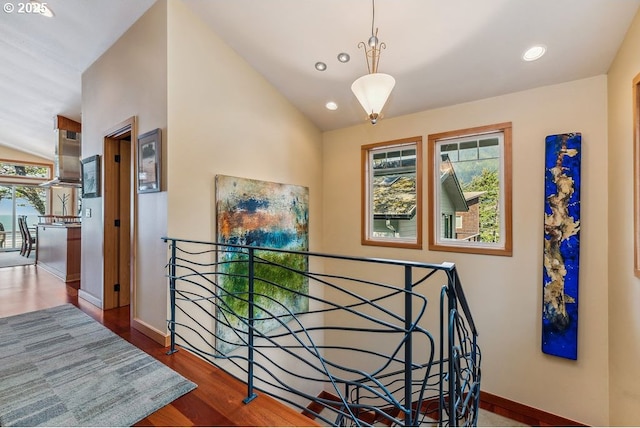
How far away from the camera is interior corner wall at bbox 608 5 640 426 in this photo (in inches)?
84.1

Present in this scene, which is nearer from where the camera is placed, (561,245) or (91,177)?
(561,245)

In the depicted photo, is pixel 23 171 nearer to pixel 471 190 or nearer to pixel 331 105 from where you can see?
pixel 331 105

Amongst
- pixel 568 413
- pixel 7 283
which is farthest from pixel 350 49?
pixel 7 283

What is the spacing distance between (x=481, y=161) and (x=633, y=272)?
1.67 m

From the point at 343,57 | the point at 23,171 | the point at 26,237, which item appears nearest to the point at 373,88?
the point at 343,57

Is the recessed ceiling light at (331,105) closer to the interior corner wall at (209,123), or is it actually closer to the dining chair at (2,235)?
the interior corner wall at (209,123)

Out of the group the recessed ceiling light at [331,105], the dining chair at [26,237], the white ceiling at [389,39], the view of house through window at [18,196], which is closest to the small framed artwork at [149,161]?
the white ceiling at [389,39]

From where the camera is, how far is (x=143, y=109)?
2641mm

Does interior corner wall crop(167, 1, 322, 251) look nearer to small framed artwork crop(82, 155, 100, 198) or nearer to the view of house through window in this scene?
small framed artwork crop(82, 155, 100, 198)

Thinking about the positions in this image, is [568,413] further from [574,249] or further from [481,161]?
[481,161]

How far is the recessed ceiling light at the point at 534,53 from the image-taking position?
2430 millimetres

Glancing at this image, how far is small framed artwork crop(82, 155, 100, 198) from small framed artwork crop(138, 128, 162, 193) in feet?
3.74

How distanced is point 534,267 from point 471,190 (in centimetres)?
106

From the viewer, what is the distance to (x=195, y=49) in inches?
104
